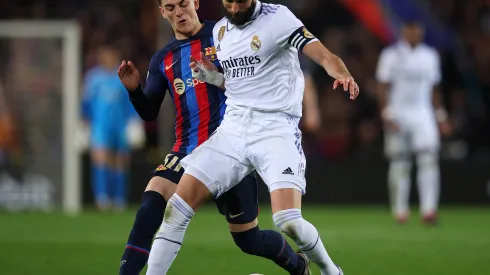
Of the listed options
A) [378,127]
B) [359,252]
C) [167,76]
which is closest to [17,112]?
[378,127]

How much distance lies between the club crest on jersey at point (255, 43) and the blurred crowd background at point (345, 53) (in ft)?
36.7

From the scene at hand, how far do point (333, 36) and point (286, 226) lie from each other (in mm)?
13595

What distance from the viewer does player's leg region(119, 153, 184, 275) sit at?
6922 millimetres

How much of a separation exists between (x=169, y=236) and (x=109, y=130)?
34.7 feet

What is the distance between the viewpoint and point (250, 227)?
7.19 metres

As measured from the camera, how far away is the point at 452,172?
17.5 m

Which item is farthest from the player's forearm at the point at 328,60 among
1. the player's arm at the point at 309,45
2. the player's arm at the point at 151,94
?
the player's arm at the point at 151,94

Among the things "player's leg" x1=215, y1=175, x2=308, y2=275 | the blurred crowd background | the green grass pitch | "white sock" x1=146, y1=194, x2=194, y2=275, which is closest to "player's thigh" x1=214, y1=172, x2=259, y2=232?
"player's leg" x1=215, y1=175, x2=308, y2=275

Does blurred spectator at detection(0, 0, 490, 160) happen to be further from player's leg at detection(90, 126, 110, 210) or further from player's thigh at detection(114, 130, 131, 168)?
player's leg at detection(90, 126, 110, 210)

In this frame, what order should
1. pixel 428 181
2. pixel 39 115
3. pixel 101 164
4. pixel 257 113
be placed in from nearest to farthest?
pixel 257 113, pixel 428 181, pixel 101 164, pixel 39 115

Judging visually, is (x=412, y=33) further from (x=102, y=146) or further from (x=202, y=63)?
(x=202, y=63)

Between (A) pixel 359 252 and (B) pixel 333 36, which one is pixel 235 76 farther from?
(B) pixel 333 36

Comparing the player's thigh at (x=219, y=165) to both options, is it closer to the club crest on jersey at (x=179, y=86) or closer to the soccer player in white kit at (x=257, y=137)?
the soccer player in white kit at (x=257, y=137)

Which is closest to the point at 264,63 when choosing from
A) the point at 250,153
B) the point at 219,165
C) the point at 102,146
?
the point at 250,153
